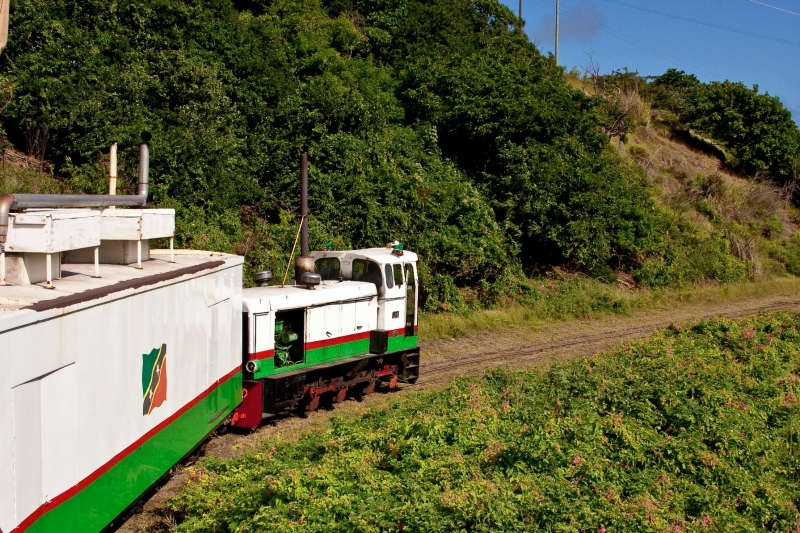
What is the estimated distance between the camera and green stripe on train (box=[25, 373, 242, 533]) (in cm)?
593

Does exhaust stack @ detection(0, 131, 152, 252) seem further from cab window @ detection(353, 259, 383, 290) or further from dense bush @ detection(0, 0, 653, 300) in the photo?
dense bush @ detection(0, 0, 653, 300)

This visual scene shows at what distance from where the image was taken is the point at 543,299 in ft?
82.9

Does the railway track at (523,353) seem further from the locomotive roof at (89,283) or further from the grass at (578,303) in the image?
the locomotive roof at (89,283)

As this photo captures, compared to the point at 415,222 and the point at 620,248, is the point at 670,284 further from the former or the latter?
the point at 415,222

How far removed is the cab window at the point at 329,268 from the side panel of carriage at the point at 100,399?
16.7ft

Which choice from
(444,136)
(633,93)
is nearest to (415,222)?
(444,136)

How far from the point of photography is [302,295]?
12938 mm

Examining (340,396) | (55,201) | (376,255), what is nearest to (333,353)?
(340,396)

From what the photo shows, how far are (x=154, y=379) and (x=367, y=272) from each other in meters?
7.42

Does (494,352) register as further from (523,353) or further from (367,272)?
(367,272)

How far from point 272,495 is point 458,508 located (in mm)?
2225

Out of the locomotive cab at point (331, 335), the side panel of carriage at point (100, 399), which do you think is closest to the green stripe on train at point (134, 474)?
the side panel of carriage at point (100, 399)

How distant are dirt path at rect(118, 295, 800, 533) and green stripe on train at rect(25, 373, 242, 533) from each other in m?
0.77

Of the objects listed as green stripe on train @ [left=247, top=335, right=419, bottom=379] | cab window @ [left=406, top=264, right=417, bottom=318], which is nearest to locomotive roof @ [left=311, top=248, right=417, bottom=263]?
cab window @ [left=406, top=264, right=417, bottom=318]
